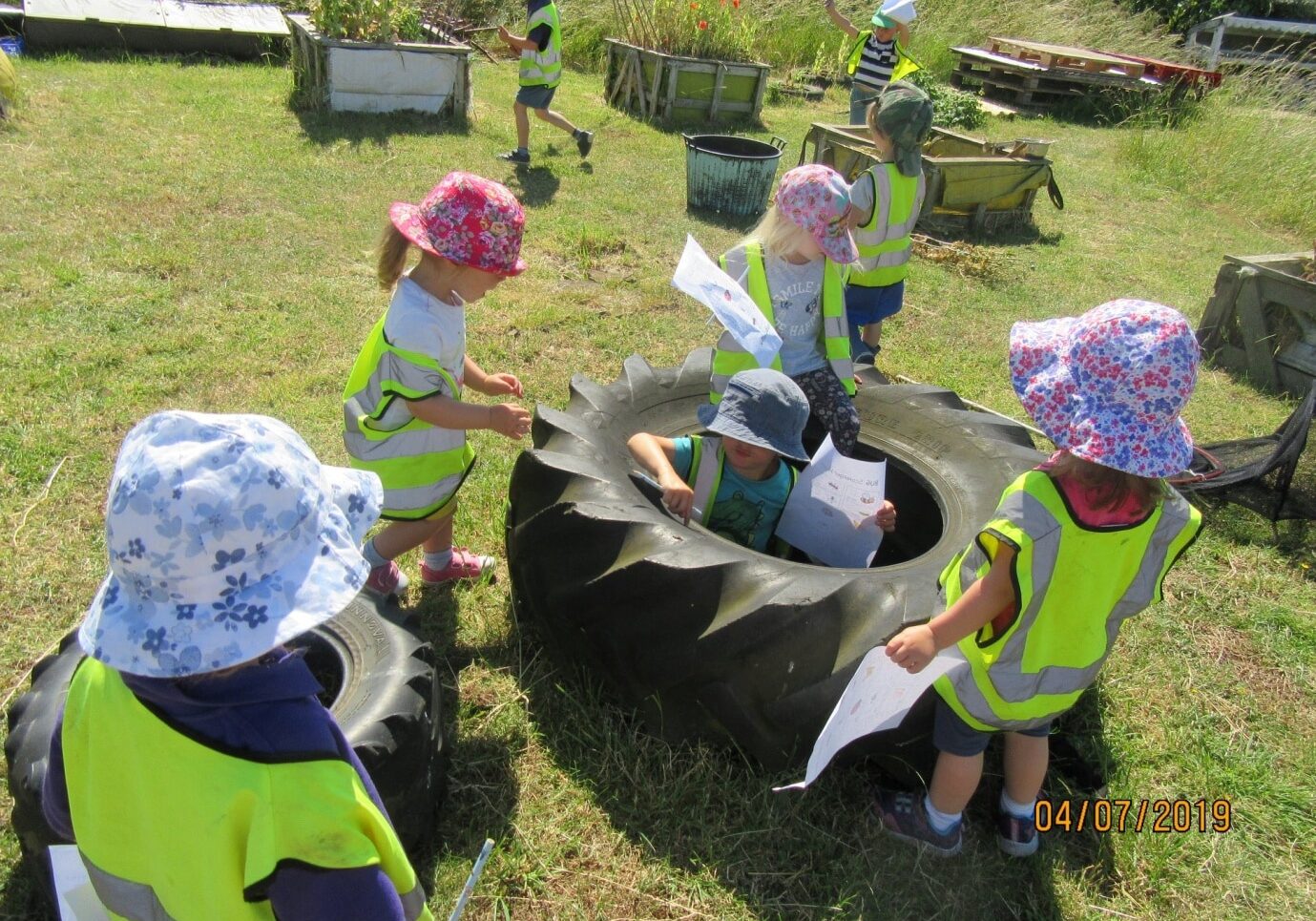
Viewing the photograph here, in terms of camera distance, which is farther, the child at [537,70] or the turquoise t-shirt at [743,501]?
the child at [537,70]

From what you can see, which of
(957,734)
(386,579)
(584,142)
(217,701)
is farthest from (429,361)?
(584,142)

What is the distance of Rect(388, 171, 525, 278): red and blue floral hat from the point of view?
9.36ft

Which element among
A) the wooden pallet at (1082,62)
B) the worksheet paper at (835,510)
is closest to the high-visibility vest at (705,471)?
the worksheet paper at (835,510)

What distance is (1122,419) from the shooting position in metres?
2.05

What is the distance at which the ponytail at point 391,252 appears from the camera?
2.95 meters

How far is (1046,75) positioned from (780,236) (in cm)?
1371

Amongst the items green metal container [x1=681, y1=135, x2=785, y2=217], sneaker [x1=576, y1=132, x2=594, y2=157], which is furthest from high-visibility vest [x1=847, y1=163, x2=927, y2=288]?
sneaker [x1=576, y1=132, x2=594, y2=157]

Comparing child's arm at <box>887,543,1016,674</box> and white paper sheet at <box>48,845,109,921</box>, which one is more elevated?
child's arm at <box>887,543,1016,674</box>

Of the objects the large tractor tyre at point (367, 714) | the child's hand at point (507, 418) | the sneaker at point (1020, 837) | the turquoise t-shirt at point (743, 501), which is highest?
the child's hand at point (507, 418)

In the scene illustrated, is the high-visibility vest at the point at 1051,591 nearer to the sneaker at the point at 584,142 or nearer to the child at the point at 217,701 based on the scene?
the child at the point at 217,701

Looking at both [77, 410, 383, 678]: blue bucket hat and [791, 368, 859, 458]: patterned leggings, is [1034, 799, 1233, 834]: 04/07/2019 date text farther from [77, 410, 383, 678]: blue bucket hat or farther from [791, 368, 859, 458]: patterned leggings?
[77, 410, 383, 678]: blue bucket hat

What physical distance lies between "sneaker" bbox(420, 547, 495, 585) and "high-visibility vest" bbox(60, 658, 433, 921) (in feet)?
7.02

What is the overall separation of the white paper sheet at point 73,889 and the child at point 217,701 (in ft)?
0.71

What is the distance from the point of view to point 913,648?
2.21m
